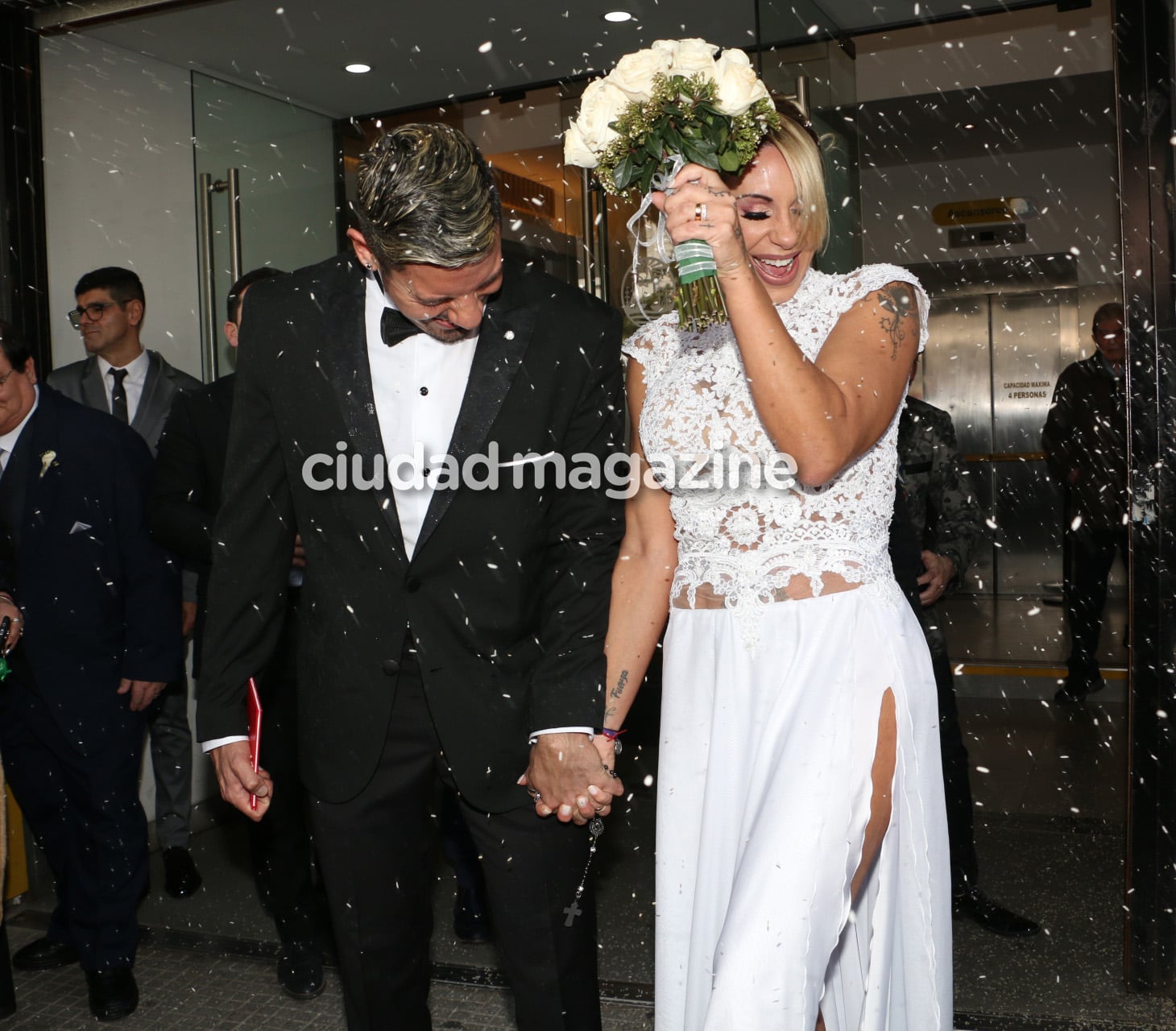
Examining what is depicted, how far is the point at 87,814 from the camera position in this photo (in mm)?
3602

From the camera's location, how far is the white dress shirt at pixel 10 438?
359cm

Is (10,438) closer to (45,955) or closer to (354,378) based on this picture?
(45,955)

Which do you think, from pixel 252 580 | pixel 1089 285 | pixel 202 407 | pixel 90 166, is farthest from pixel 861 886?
pixel 1089 285

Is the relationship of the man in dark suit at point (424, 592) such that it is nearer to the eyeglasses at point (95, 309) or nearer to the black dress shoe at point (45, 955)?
the black dress shoe at point (45, 955)

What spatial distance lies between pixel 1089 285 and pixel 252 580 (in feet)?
33.5

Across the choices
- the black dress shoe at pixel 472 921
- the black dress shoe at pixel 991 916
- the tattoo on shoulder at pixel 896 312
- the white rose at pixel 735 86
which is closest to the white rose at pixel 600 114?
the white rose at pixel 735 86

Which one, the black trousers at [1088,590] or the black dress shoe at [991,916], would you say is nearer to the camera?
the black dress shoe at [991,916]

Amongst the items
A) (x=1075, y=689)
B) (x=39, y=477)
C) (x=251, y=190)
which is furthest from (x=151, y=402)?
(x=1075, y=689)

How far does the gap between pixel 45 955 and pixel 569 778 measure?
250 centimetres

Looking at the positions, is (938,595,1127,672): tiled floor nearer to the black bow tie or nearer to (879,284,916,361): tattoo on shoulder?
(879,284,916,361): tattoo on shoulder

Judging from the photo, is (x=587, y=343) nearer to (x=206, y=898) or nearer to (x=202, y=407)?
(x=202, y=407)

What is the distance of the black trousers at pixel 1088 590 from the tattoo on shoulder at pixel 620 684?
515 centimetres

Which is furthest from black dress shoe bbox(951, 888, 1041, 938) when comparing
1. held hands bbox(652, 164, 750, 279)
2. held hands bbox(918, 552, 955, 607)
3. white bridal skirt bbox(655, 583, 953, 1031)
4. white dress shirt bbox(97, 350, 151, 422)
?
white dress shirt bbox(97, 350, 151, 422)

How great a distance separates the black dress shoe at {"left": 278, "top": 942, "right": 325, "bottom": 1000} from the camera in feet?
11.5
